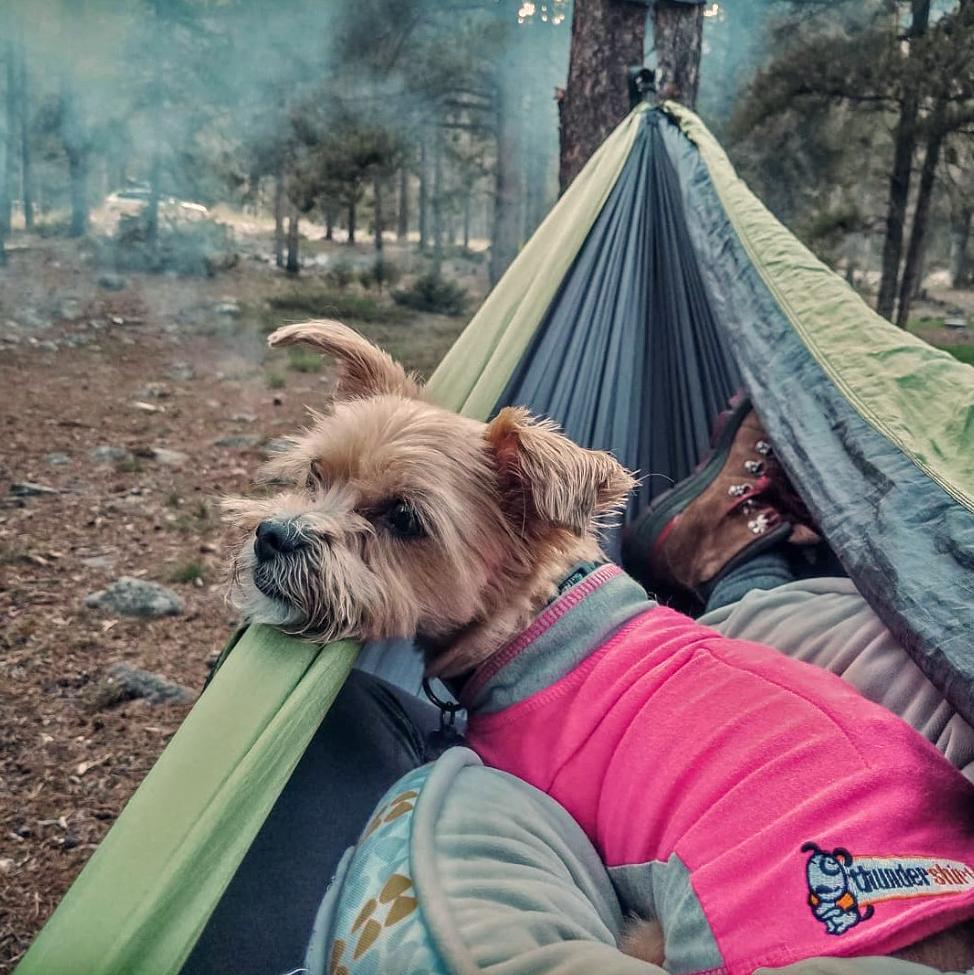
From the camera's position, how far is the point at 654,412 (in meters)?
3.11

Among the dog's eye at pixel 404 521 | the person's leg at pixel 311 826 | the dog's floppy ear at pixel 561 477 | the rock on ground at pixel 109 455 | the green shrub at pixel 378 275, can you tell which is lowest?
the rock on ground at pixel 109 455

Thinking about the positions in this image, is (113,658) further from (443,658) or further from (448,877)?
(448,877)

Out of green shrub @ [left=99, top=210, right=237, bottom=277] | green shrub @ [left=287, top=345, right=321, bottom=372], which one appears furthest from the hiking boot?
green shrub @ [left=99, top=210, right=237, bottom=277]

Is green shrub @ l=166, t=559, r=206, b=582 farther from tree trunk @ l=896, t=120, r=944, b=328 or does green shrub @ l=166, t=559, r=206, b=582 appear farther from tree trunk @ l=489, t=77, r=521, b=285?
tree trunk @ l=896, t=120, r=944, b=328

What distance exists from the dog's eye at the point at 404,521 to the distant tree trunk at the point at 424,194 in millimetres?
11003

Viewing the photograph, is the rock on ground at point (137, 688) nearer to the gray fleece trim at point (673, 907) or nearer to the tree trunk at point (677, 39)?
the gray fleece trim at point (673, 907)

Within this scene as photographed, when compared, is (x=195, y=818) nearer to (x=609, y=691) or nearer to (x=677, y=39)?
(x=609, y=691)

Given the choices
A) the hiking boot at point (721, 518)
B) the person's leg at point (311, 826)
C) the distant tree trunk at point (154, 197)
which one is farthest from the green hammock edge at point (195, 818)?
the distant tree trunk at point (154, 197)

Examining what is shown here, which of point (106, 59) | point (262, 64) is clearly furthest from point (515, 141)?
point (106, 59)

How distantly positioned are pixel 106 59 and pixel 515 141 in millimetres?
5228

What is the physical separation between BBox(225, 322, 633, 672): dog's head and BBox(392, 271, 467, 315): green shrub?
10.2 m

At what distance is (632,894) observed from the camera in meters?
1.55

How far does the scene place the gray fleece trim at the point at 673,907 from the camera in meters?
1.27

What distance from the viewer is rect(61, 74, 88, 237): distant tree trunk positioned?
9273mm
